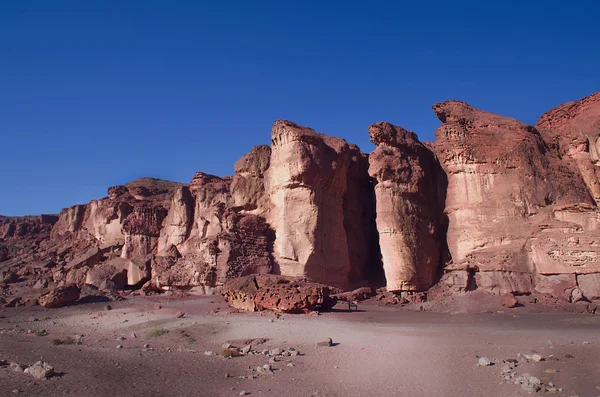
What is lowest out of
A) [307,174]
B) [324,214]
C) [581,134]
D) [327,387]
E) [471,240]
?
[327,387]

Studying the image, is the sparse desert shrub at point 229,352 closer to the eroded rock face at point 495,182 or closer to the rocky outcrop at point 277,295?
the rocky outcrop at point 277,295

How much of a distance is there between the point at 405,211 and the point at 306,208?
5108mm

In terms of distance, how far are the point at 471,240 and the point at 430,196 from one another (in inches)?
174

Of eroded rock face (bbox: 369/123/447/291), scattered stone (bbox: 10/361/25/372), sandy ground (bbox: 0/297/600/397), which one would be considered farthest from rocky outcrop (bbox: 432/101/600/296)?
scattered stone (bbox: 10/361/25/372)

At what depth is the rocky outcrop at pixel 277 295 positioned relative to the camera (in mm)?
17922

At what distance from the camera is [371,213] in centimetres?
3209

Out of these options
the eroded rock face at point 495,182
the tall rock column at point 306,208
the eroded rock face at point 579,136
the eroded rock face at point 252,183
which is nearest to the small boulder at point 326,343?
the tall rock column at point 306,208

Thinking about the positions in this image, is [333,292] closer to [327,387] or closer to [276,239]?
[276,239]

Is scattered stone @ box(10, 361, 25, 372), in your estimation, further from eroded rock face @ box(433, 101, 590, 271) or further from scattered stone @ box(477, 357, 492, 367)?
eroded rock face @ box(433, 101, 590, 271)

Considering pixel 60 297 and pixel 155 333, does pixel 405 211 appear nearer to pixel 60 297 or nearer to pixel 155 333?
Result: pixel 155 333

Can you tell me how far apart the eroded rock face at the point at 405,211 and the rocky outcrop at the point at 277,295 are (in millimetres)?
A: 6167

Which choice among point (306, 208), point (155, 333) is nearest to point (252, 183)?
point (306, 208)

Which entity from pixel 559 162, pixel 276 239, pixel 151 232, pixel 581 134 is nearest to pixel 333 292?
pixel 276 239

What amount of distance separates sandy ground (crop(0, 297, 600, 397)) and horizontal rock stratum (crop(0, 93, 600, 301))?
4.06 metres
